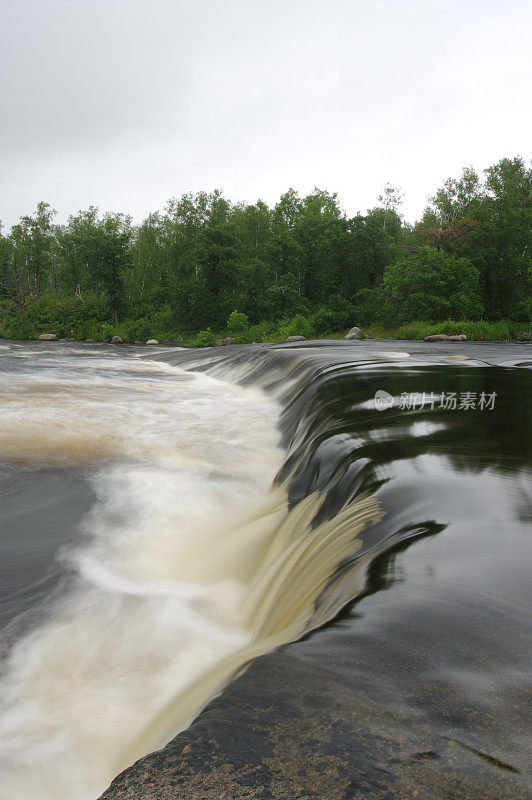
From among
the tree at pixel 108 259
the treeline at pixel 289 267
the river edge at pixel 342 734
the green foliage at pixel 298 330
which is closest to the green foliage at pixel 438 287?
the treeline at pixel 289 267

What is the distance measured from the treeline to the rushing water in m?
26.8

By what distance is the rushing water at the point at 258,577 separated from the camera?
5.28ft

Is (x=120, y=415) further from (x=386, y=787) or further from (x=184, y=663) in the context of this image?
(x=386, y=787)

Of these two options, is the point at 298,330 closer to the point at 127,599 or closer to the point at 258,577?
the point at 258,577

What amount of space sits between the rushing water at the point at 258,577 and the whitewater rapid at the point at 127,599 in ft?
0.04

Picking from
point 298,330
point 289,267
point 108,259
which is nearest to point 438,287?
point 298,330

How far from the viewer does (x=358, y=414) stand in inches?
212

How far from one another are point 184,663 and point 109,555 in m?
1.42

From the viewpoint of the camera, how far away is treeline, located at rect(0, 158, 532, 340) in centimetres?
3372

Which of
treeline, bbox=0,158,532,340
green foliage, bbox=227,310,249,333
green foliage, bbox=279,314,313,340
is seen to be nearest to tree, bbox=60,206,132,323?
treeline, bbox=0,158,532,340

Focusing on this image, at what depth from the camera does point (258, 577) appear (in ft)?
10.7

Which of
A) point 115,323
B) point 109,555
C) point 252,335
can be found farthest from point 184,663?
point 115,323

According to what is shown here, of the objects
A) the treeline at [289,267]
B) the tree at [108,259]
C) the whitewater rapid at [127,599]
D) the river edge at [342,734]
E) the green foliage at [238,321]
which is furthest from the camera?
the tree at [108,259]

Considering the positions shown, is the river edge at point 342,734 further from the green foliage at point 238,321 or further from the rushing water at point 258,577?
the green foliage at point 238,321
